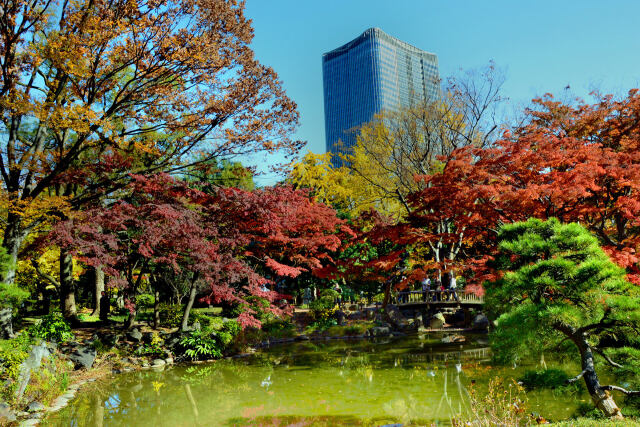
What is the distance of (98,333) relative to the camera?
11.7 metres

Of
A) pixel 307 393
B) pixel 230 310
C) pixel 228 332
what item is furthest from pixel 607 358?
pixel 230 310

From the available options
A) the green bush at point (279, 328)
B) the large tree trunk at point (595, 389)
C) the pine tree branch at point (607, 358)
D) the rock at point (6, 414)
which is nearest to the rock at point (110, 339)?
the rock at point (6, 414)

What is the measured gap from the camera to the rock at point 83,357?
9500mm

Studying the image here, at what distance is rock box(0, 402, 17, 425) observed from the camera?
19.5ft

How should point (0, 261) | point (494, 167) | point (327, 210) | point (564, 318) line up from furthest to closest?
point (327, 210)
point (494, 167)
point (0, 261)
point (564, 318)

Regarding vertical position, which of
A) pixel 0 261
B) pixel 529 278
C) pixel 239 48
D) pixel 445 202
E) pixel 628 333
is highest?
pixel 239 48

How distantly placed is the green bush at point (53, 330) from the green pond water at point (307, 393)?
1.94 metres

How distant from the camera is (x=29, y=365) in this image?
729 centimetres

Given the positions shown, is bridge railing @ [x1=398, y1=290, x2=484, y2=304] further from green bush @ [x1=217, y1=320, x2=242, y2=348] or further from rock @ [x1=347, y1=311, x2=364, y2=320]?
green bush @ [x1=217, y1=320, x2=242, y2=348]

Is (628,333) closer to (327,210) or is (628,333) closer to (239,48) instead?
(239,48)

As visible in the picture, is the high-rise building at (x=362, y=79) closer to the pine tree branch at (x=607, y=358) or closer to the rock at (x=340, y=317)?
the rock at (x=340, y=317)

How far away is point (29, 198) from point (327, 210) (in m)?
9.02

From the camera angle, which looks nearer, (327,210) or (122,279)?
(122,279)

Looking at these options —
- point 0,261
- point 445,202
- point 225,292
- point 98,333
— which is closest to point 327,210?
point 225,292
